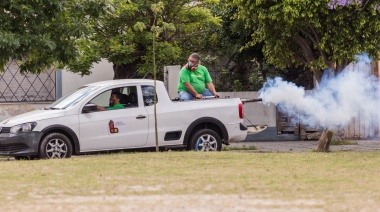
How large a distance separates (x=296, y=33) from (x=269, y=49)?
0.87m

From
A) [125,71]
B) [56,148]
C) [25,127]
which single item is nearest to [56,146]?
[56,148]

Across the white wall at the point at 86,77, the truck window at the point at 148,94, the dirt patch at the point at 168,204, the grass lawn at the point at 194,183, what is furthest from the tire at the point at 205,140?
the white wall at the point at 86,77

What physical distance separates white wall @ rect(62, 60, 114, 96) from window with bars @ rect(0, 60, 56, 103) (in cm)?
38

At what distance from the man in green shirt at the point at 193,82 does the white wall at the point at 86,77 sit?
277 inches

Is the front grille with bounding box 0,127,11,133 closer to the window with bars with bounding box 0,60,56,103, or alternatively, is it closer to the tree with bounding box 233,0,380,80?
the tree with bounding box 233,0,380,80

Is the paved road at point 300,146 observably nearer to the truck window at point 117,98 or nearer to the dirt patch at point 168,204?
the truck window at point 117,98

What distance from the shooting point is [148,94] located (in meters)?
17.8

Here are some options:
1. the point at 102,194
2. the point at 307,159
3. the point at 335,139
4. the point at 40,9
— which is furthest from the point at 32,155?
the point at 335,139

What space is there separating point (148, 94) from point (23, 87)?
838cm

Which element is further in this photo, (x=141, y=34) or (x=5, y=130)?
(x=141, y=34)

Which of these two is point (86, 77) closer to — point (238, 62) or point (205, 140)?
point (238, 62)

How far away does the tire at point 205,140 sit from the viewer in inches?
700

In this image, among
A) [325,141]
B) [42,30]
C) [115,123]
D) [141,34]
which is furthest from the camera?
[141,34]

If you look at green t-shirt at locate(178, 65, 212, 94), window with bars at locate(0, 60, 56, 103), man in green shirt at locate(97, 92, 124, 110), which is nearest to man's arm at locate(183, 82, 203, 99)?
green t-shirt at locate(178, 65, 212, 94)
